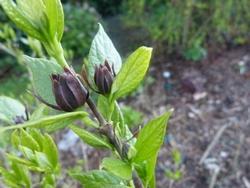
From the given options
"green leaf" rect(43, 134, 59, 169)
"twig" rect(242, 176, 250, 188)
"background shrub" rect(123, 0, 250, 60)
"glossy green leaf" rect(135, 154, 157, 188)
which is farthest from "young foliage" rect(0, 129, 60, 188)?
"background shrub" rect(123, 0, 250, 60)

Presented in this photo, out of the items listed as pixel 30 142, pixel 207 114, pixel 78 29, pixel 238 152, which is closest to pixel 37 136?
pixel 30 142

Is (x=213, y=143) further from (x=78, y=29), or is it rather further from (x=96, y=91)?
(x=78, y=29)

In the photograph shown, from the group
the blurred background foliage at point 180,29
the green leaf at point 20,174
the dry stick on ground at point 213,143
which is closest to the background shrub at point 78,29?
the blurred background foliage at point 180,29

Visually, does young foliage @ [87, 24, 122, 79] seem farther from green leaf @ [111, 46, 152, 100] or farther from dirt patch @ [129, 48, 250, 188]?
dirt patch @ [129, 48, 250, 188]

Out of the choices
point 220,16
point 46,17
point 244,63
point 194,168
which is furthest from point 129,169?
point 220,16

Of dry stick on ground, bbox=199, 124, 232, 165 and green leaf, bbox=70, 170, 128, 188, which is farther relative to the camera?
dry stick on ground, bbox=199, 124, 232, 165

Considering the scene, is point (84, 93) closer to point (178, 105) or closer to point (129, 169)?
point (129, 169)

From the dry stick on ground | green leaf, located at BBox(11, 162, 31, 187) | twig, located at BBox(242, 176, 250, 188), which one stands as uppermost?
green leaf, located at BBox(11, 162, 31, 187)
